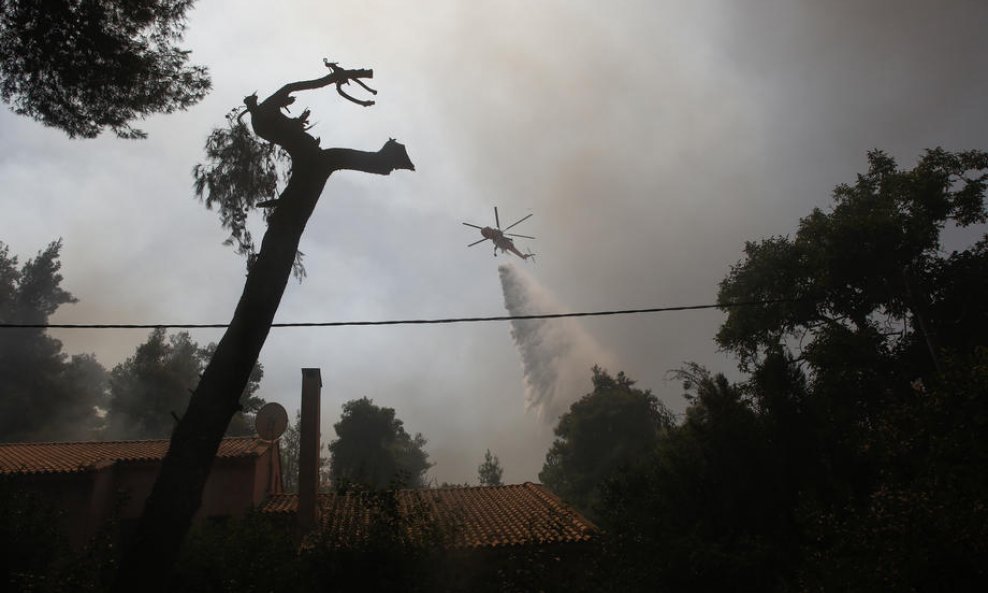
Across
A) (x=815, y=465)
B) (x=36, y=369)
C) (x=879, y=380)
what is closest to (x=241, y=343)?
(x=815, y=465)

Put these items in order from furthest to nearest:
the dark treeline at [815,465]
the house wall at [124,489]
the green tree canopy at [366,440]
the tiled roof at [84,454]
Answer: the green tree canopy at [366,440]
the tiled roof at [84,454]
the house wall at [124,489]
the dark treeline at [815,465]

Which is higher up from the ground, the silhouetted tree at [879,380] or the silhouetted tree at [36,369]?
the silhouetted tree at [36,369]

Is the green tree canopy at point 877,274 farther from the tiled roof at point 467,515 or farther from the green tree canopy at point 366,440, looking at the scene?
the green tree canopy at point 366,440

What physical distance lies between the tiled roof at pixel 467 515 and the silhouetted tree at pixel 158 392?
27.0 metres

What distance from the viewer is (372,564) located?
890 cm

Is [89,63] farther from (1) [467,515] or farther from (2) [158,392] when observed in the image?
(2) [158,392]

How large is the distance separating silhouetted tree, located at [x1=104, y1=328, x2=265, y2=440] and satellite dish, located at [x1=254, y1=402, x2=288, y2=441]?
25.5m

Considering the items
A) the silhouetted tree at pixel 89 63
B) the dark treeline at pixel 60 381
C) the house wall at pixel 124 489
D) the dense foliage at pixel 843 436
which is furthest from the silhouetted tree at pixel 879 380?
the dark treeline at pixel 60 381

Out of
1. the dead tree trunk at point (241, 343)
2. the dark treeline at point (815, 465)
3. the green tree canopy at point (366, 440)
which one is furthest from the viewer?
the green tree canopy at point (366, 440)

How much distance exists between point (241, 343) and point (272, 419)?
44.6 feet

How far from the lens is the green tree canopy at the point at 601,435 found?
153ft

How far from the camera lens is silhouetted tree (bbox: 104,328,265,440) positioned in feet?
154

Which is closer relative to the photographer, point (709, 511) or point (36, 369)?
point (709, 511)

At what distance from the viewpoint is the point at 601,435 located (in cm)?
4888
